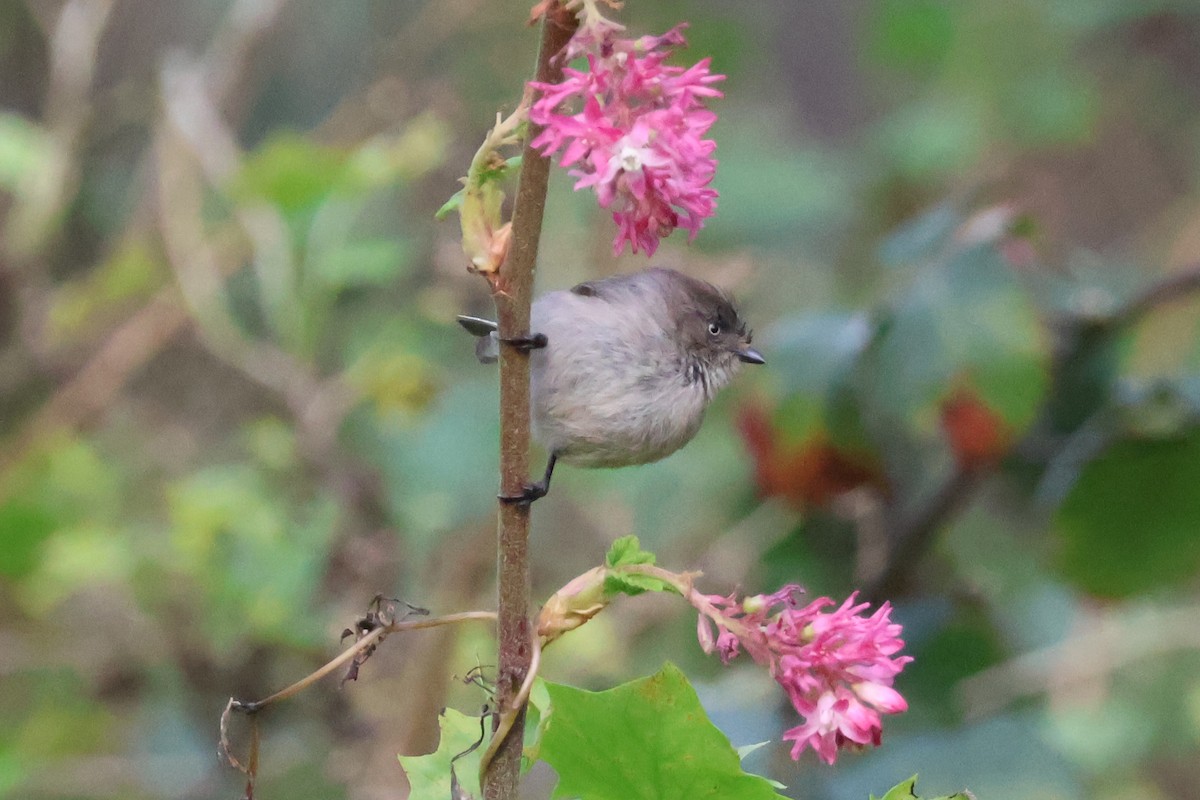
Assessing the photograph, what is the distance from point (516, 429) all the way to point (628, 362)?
0.95 metres

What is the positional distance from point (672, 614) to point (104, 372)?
1724mm

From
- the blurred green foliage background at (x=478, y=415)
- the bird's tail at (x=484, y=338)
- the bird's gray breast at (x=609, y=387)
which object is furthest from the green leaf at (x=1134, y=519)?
the bird's tail at (x=484, y=338)

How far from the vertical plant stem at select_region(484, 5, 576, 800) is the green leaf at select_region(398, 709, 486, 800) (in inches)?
3.9

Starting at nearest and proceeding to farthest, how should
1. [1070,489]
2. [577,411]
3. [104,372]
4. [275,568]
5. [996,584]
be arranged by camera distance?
[577,411] → [1070,489] → [275,568] → [996,584] → [104,372]

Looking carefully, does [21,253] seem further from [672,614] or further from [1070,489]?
[1070,489]

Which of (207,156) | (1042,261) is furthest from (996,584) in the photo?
(207,156)

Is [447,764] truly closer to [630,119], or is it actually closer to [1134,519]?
[630,119]

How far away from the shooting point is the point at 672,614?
3.62m

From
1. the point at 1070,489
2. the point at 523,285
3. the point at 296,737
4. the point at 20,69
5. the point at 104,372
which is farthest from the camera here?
the point at 20,69

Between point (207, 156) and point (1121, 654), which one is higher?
point (207, 156)

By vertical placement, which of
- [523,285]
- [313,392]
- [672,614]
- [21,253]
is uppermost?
[21,253]

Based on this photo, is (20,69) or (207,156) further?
(20,69)

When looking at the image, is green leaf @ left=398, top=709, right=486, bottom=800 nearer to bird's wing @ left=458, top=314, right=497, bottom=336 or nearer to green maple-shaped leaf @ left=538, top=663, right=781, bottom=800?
green maple-shaped leaf @ left=538, top=663, right=781, bottom=800

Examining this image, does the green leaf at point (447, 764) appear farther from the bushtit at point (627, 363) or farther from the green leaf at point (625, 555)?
the bushtit at point (627, 363)
